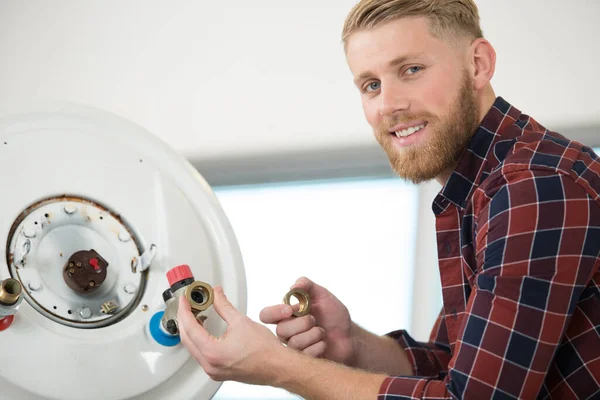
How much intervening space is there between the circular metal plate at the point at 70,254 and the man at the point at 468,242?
161 millimetres

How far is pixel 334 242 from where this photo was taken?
2355mm

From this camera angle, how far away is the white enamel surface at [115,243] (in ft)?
3.43

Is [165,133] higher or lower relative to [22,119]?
higher

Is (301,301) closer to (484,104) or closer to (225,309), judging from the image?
(225,309)

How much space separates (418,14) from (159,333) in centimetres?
68

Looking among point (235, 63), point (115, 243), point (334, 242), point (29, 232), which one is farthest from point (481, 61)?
point (334, 242)

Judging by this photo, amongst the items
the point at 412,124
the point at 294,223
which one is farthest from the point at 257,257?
the point at 412,124

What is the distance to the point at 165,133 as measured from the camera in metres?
2.21

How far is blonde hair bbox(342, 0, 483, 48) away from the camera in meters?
1.19

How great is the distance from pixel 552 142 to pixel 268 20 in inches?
51.2

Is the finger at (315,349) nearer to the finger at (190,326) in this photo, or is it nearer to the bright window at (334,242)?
the finger at (190,326)

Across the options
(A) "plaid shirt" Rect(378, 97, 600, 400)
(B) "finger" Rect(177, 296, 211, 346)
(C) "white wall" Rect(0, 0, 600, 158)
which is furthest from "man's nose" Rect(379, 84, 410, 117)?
(C) "white wall" Rect(0, 0, 600, 158)

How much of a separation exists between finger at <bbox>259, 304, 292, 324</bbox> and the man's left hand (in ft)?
0.55

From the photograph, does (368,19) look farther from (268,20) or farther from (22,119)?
(268,20)
